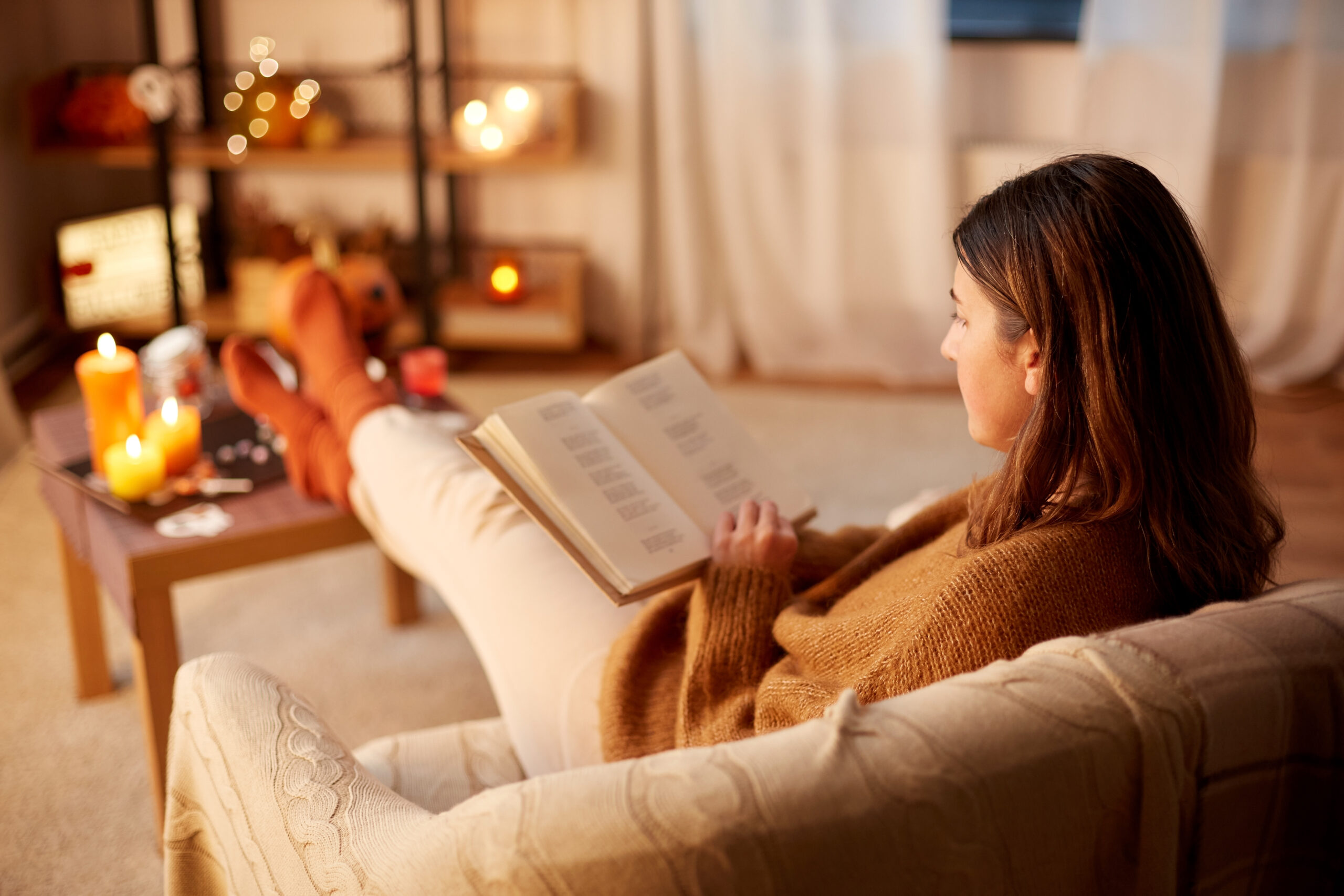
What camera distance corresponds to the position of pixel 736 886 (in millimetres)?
535

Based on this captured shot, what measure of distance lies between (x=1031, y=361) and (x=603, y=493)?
394 millimetres

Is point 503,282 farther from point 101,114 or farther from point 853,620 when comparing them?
point 853,620

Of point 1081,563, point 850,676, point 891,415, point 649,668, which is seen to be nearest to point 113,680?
point 649,668

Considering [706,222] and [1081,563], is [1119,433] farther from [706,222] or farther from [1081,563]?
[706,222]

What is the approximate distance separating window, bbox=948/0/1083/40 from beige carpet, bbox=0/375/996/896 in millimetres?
1089

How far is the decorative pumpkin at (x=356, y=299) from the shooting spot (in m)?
1.75

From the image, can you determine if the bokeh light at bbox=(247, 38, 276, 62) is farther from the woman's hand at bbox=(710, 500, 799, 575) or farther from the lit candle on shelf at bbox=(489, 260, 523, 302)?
the woman's hand at bbox=(710, 500, 799, 575)

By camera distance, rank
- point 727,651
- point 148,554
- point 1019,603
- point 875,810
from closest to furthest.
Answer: point 875,810
point 1019,603
point 727,651
point 148,554

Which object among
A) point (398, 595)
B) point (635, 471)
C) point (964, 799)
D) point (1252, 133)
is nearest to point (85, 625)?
point (398, 595)

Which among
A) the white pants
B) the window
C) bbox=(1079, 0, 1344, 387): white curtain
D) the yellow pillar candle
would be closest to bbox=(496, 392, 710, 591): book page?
the white pants

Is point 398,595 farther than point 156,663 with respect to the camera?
Yes

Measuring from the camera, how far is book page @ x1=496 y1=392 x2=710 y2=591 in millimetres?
1021

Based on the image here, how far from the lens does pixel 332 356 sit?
1631mm

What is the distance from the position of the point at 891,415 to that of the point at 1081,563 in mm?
2059
